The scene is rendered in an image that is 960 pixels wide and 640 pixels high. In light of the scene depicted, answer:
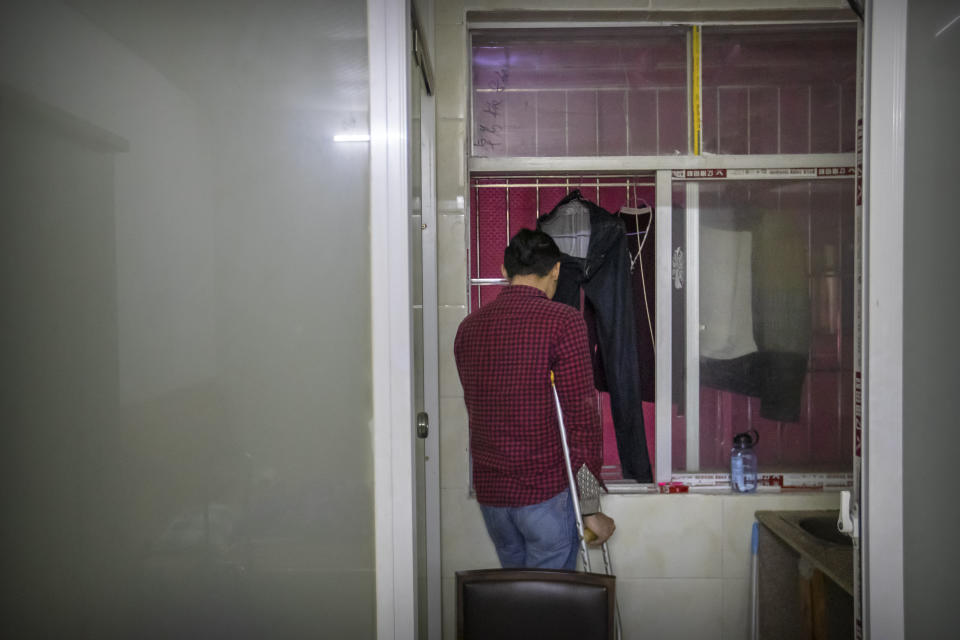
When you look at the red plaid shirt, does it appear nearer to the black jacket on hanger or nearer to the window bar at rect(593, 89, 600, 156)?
the black jacket on hanger

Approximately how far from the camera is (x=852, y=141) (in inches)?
89.2

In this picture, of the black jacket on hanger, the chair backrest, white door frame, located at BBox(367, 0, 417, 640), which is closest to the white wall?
the chair backrest

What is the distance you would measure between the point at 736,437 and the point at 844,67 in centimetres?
153

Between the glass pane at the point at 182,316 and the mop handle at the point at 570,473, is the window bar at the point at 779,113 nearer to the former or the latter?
the mop handle at the point at 570,473

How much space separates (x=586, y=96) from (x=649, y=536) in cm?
177

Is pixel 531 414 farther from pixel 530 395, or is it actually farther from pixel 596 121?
pixel 596 121

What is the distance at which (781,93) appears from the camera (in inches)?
90.0

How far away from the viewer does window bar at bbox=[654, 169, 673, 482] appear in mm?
2309

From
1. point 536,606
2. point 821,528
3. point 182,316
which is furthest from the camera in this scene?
point 821,528

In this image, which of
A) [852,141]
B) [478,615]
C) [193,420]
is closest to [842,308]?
[852,141]

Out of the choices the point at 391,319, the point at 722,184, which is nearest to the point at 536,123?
the point at 722,184

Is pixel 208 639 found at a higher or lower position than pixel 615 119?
lower

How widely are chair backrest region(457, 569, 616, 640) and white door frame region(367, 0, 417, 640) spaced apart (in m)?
0.17

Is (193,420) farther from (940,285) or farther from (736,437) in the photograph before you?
(736,437)
